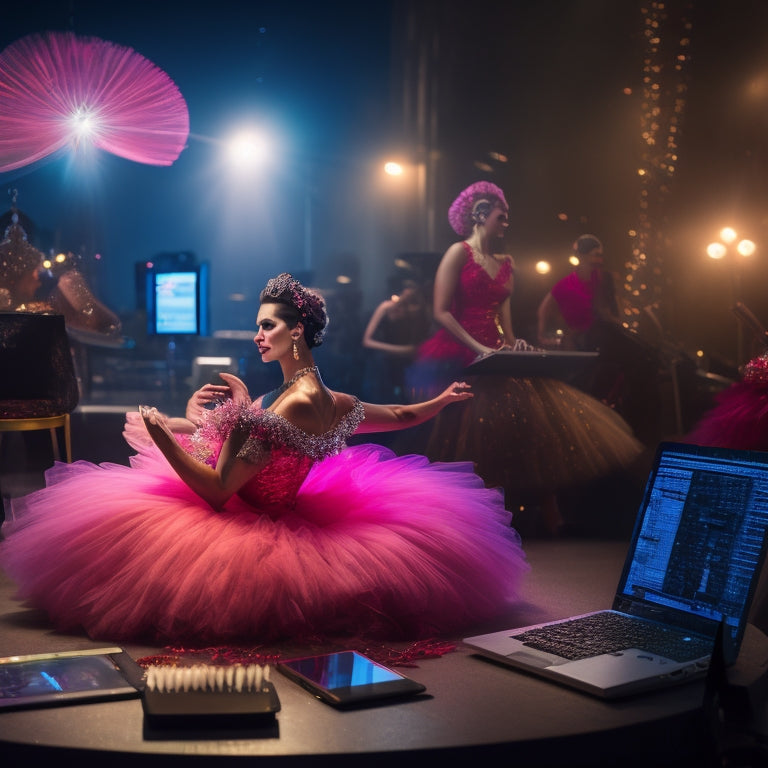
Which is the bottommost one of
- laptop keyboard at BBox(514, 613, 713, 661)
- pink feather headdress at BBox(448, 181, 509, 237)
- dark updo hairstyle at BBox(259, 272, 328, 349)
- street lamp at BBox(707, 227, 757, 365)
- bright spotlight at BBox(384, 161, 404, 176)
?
laptop keyboard at BBox(514, 613, 713, 661)

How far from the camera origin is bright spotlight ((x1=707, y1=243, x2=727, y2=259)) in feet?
16.6

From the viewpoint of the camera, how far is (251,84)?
7.81 m

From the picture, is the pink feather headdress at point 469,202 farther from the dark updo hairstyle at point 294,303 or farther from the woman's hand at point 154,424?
the woman's hand at point 154,424

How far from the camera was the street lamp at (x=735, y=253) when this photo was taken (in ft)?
16.1

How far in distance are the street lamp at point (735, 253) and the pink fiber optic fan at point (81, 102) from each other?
9.97 feet

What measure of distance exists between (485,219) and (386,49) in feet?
11.3

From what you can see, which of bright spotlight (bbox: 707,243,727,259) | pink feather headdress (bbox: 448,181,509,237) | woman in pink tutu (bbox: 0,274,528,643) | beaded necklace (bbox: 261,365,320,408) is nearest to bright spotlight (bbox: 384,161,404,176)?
pink feather headdress (bbox: 448,181,509,237)

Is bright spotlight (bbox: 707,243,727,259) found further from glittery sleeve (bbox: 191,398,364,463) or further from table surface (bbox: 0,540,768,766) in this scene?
table surface (bbox: 0,540,768,766)

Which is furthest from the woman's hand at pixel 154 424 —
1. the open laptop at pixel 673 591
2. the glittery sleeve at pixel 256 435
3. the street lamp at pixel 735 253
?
the street lamp at pixel 735 253

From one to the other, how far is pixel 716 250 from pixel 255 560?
3.53m

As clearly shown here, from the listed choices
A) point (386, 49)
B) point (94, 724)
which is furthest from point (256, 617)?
point (386, 49)

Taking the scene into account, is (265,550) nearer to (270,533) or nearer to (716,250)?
(270,533)

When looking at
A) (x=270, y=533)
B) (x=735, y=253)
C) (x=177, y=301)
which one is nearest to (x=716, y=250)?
(x=735, y=253)

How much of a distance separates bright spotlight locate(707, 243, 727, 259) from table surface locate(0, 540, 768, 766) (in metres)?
3.10
